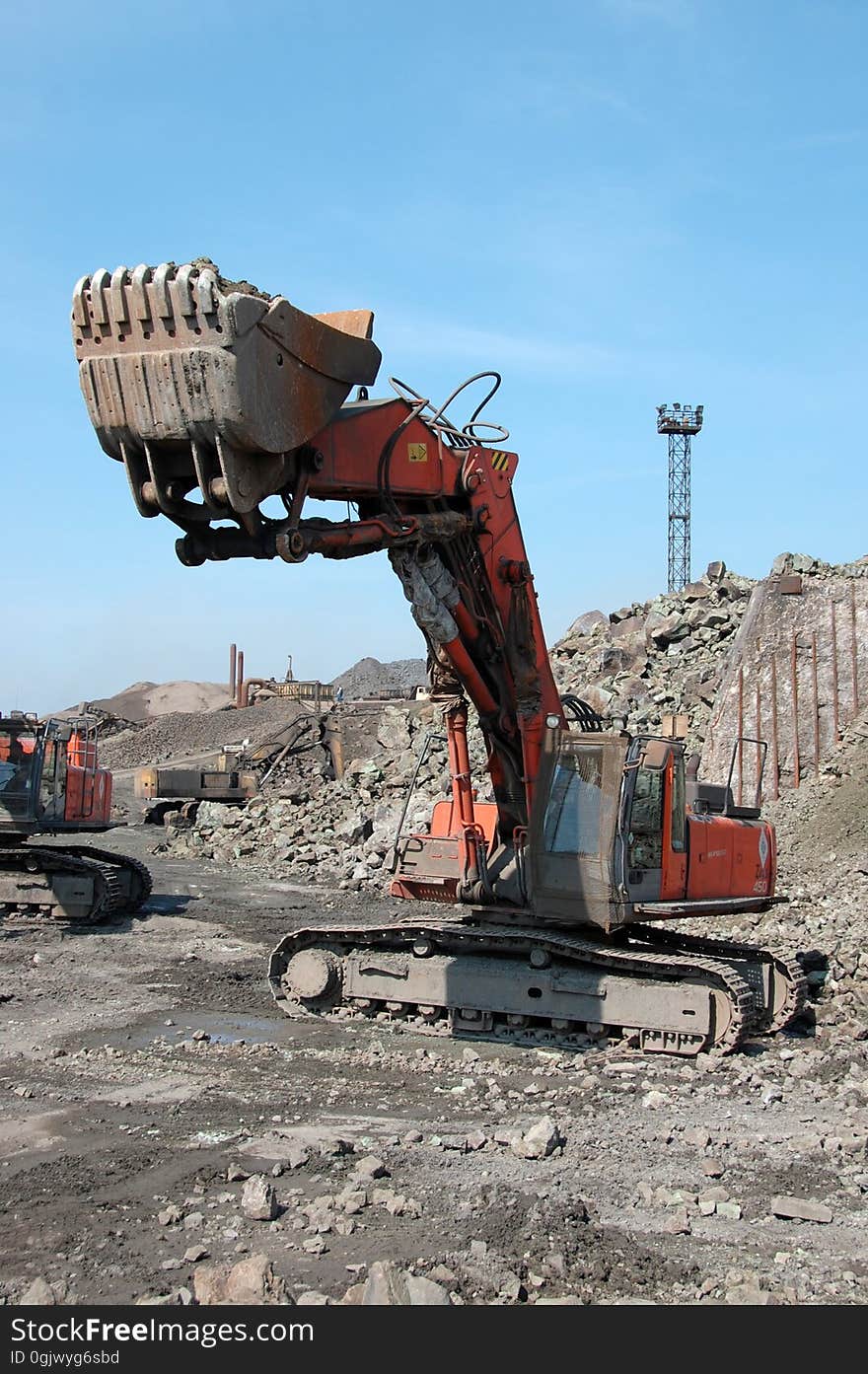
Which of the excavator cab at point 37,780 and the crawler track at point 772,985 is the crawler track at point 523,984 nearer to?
the crawler track at point 772,985

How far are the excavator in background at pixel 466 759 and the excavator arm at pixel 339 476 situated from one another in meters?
0.02

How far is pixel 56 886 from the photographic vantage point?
55.5ft

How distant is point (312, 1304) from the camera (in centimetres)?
521

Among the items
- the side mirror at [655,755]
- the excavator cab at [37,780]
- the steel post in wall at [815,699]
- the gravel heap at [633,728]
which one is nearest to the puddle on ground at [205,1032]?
the gravel heap at [633,728]

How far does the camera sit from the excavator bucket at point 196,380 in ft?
22.9

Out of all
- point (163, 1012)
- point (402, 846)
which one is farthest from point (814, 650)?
point (163, 1012)

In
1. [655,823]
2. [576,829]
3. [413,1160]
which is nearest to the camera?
[413,1160]

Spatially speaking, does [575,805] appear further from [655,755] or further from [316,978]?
[316,978]

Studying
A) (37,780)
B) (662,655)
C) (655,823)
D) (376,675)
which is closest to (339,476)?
(655,823)

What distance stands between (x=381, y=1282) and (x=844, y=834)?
11.9 m

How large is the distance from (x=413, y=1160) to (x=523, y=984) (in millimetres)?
3160

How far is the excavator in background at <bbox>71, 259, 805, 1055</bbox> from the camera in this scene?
290 inches
